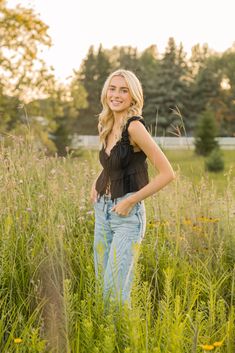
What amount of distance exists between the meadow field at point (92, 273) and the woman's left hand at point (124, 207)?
0.33m

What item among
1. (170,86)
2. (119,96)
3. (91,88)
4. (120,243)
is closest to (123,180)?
(120,243)

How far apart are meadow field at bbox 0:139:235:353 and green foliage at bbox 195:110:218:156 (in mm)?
25604

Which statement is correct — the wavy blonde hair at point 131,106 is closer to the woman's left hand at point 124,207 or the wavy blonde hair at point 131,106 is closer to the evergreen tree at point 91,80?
the woman's left hand at point 124,207

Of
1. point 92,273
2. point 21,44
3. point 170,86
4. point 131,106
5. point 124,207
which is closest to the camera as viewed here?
point 124,207

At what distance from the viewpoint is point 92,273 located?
3.50 meters

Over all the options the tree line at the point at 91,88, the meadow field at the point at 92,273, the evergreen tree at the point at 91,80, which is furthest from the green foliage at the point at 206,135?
the meadow field at the point at 92,273

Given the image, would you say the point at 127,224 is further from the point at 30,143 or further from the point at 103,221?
the point at 30,143

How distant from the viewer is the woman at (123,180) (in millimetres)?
3404

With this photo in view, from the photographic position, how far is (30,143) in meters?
5.71

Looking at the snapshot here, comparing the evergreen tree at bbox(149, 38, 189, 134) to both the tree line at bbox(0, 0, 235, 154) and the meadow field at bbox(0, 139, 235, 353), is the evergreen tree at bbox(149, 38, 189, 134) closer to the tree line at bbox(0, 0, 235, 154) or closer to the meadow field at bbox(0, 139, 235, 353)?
the tree line at bbox(0, 0, 235, 154)

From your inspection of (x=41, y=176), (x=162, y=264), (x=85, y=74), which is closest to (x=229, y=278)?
(x=162, y=264)

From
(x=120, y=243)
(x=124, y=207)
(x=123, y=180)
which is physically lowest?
(x=120, y=243)

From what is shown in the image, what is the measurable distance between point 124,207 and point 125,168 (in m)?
0.28

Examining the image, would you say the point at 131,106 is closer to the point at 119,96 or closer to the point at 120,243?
the point at 119,96
